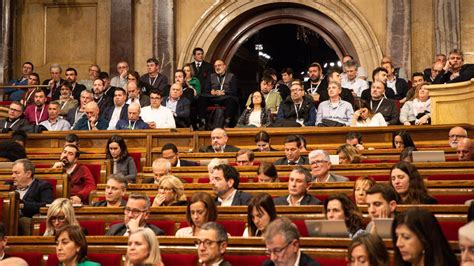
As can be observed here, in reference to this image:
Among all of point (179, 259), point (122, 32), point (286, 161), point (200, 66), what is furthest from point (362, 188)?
point (122, 32)

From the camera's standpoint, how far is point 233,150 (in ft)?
24.7

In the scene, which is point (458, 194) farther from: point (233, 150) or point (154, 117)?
point (154, 117)

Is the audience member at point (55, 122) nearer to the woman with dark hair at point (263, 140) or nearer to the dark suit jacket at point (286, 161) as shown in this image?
the woman with dark hair at point (263, 140)

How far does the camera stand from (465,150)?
19.6 feet

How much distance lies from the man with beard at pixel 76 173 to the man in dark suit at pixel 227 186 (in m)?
1.63

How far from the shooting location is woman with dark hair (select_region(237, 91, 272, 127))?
891 centimetres

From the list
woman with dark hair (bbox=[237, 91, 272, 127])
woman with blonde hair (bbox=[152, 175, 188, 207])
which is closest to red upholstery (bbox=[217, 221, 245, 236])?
woman with blonde hair (bbox=[152, 175, 188, 207])

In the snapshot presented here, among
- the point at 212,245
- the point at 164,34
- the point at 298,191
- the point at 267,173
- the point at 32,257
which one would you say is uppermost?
the point at 164,34

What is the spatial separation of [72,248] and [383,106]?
15.9ft

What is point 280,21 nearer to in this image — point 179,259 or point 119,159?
point 119,159

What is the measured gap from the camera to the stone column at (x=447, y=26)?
10.3 m

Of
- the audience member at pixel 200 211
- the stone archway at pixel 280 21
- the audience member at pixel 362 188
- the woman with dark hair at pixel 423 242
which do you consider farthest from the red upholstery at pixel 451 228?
the stone archway at pixel 280 21

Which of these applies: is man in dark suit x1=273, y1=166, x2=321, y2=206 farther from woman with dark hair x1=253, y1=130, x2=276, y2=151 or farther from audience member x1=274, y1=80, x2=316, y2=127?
audience member x1=274, y1=80, x2=316, y2=127

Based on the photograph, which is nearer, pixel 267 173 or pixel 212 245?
pixel 212 245
